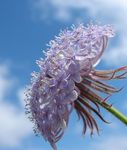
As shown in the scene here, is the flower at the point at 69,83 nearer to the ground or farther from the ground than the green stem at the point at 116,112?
farther from the ground

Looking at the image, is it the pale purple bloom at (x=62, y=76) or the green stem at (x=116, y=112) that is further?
the pale purple bloom at (x=62, y=76)

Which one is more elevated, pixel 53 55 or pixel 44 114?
pixel 53 55

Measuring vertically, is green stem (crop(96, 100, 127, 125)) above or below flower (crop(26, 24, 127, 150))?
below

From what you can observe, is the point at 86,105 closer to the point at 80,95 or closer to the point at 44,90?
the point at 80,95

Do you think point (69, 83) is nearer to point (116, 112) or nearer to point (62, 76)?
point (62, 76)

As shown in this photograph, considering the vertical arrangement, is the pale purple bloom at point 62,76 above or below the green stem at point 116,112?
above

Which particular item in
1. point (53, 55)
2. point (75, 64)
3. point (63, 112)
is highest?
point (53, 55)

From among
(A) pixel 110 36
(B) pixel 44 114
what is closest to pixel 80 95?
(B) pixel 44 114
